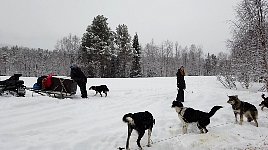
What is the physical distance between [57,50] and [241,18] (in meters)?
80.4

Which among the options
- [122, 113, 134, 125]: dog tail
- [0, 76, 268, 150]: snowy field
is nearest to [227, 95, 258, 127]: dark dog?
Answer: [0, 76, 268, 150]: snowy field

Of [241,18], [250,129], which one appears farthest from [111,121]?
[241,18]

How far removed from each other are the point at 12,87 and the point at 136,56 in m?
42.3

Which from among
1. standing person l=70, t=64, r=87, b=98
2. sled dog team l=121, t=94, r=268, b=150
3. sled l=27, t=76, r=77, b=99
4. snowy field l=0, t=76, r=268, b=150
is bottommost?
snowy field l=0, t=76, r=268, b=150

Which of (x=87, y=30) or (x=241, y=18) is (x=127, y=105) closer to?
(x=241, y=18)

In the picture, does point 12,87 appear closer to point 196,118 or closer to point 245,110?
point 196,118

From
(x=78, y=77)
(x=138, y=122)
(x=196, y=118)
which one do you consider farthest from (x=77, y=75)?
(x=138, y=122)

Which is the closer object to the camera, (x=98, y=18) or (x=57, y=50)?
(x=98, y=18)

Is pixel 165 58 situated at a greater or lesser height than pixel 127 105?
greater

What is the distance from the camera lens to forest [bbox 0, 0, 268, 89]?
1867 centimetres

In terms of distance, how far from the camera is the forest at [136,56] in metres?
18.7

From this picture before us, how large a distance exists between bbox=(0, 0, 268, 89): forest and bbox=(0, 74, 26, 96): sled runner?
46.4ft

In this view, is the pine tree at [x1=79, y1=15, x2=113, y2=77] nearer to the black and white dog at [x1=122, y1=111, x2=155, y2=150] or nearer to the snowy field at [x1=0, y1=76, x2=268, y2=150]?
the snowy field at [x1=0, y1=76, x2=268, y2=150]

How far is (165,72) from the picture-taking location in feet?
281
